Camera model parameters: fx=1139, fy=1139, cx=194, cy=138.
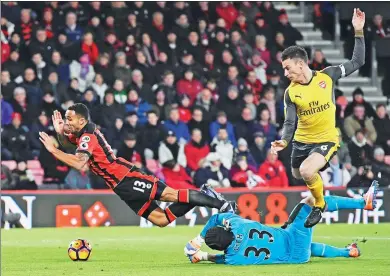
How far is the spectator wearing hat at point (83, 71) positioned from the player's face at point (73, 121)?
905 centimetres

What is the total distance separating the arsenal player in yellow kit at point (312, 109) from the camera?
12.7 m

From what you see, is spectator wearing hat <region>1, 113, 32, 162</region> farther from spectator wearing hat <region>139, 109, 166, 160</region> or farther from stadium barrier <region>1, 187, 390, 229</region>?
spectator wearing hat <region>139, 109, 166, 160</region>

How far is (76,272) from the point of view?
36.8 feet

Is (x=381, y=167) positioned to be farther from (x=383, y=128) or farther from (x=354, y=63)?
(x=354, y=63)

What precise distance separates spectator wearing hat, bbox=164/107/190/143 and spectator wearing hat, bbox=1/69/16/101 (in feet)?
9.58

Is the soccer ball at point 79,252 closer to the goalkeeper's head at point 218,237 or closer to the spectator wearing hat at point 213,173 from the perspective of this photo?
the goalkeeper's head at point 218,237

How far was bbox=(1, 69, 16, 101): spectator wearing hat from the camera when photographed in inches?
823

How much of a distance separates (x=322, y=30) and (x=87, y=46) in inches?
246

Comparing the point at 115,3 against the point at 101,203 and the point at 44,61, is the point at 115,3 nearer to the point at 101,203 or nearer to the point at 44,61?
the point at 44,61

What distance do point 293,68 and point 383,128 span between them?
1047 cm

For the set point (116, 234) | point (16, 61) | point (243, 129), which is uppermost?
point (16, 61)

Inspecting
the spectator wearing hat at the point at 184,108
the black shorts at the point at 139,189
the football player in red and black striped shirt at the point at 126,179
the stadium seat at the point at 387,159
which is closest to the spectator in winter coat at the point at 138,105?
the spectator wearing hat at the point at 184,108

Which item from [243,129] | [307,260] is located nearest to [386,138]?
[243,129]

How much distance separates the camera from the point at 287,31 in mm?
24641
